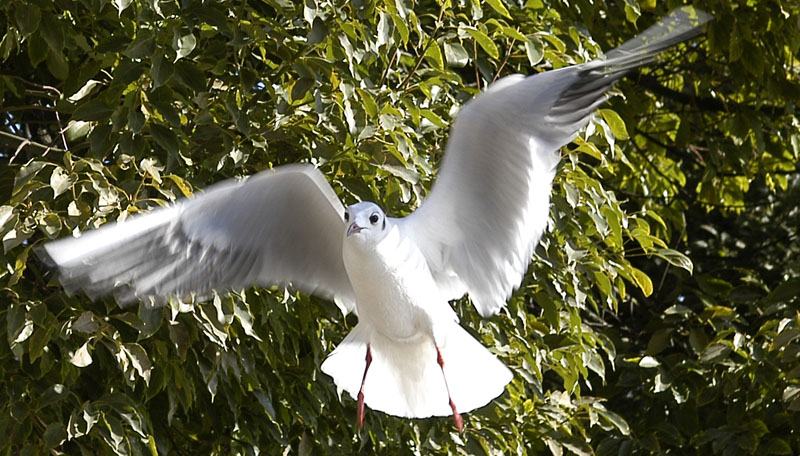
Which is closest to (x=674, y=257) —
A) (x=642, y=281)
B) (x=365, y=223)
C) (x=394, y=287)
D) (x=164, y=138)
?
(x=642, y=281)

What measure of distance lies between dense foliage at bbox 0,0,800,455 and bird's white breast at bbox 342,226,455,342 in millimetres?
317

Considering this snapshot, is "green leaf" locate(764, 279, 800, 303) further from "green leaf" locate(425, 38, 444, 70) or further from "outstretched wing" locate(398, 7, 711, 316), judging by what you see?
"green leaf" locate(425, 38, 444, 70)

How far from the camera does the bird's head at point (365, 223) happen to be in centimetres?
356

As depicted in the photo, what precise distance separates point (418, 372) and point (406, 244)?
1.84 ft

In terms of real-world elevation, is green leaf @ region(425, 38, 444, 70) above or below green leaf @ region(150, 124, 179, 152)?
above

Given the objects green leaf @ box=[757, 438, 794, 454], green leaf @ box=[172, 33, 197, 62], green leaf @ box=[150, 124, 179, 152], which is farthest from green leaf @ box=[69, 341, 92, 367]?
green leaf @ box=[757, 438, 794, 454]

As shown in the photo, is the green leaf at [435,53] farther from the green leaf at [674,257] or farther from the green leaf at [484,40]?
the green leaf at [674,257]

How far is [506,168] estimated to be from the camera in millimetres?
3789

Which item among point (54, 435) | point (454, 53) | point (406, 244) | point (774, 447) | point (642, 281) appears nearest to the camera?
point (54, 435)

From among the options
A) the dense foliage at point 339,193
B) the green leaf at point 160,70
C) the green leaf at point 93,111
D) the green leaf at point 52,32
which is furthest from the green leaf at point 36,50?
the green leaf at point 160,70

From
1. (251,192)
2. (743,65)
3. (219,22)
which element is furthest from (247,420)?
(743,65)

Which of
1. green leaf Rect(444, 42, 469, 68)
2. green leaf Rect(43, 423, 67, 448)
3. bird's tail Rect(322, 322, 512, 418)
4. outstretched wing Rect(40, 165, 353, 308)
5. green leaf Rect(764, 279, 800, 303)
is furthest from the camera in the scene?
green leaf Rect(764, 279, 800, 303)

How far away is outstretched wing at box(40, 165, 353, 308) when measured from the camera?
3514 millimetres

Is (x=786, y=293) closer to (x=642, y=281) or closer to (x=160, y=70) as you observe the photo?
(x=642, y=281)
